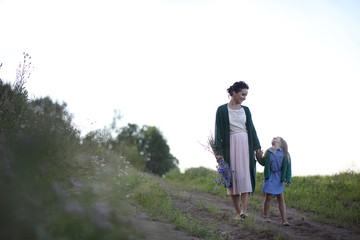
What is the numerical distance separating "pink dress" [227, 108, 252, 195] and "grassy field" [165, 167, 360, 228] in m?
0.45

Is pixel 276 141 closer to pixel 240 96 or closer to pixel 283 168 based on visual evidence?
pixel 283 168

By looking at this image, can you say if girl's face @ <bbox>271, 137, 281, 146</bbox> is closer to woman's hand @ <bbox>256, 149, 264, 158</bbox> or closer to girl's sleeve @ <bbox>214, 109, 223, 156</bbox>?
woman's hand @ <bbox>256, 149, 264, 158</bbox>

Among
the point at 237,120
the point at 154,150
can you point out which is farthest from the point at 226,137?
the point at 154,150

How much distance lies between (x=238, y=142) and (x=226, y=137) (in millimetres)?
254

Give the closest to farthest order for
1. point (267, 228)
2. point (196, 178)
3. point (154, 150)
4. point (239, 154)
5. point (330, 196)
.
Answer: point (267, 228)
point (239, 154)
point (330, 196)
point (196, 178)
point (154, 150)

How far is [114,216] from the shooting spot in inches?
112

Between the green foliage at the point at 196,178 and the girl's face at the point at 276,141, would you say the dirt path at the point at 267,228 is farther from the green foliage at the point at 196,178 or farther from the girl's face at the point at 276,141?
the green foliage at the point at 196,178

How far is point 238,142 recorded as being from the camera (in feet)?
19.1

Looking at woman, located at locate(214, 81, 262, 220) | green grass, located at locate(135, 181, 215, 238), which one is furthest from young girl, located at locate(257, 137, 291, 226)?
green grass, located at locate(135, 181, 215, 238)

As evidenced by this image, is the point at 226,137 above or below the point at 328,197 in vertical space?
above

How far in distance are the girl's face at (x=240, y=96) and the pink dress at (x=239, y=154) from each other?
19 cm

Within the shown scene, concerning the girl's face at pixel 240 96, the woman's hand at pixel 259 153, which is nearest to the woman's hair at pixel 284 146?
the woman's hand at pixel 259 153

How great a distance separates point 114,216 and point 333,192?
6.92 m

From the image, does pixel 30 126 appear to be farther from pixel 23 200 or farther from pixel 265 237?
pixel 265 237
